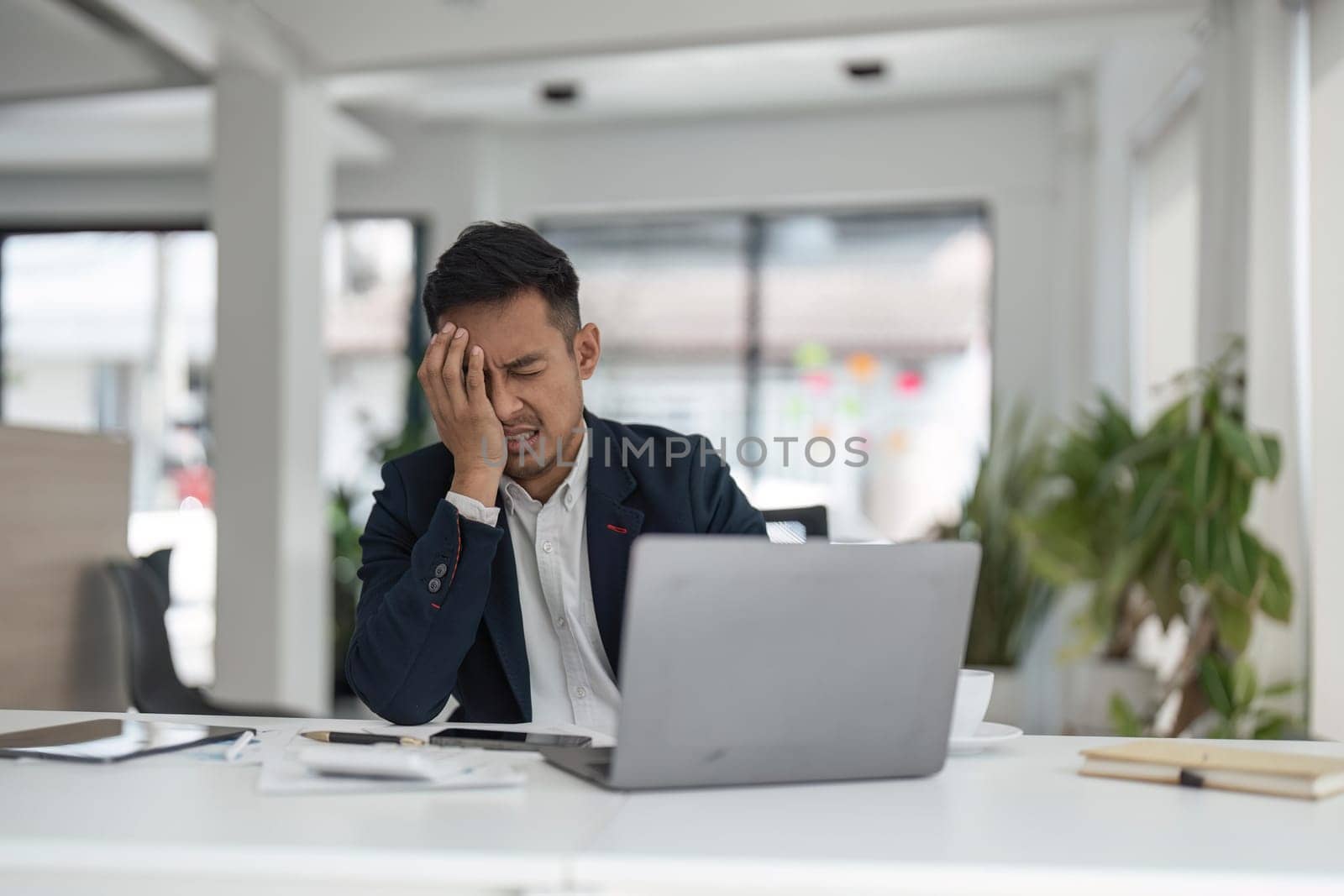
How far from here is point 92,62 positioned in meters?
4.63

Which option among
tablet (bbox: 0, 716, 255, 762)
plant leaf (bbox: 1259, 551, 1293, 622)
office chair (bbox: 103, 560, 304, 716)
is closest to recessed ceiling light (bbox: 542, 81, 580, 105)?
office chair (bbox: 103, 560, 304, 716)

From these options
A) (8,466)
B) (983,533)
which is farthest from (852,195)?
(8,466)

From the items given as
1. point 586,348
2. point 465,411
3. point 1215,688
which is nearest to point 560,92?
point 1215,688

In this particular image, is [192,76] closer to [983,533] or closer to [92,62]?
[92,62]

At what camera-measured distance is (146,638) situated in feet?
8.63

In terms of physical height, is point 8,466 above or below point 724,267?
below

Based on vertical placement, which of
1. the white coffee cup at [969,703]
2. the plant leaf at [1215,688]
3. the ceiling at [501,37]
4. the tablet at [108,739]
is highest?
the ceiling at [501,37]

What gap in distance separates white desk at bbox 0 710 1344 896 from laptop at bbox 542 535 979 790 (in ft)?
0.09

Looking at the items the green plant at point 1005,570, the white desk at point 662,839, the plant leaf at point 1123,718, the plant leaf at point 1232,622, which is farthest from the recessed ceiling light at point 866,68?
the white desk at point 662,839

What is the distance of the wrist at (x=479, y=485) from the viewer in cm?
174

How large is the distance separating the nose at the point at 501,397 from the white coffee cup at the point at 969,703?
758mm

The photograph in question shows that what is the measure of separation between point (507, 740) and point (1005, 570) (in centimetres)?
438

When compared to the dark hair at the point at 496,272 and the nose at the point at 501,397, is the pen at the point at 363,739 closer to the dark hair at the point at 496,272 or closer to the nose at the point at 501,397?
the nose at the point at 501,397

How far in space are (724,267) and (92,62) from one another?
3.06 meters
